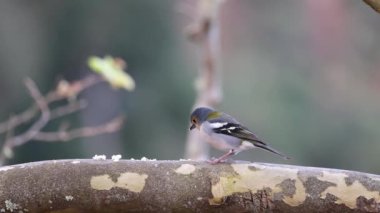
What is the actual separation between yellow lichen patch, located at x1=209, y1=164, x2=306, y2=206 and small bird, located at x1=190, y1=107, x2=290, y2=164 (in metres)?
0.59

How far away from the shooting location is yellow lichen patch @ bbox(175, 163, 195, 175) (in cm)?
361

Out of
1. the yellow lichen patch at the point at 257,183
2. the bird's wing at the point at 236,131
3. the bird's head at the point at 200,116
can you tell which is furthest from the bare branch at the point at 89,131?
the yellow lichen patch at the point at 257,183

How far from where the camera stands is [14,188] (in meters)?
3.57

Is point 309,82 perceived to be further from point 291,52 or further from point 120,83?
point 120,83

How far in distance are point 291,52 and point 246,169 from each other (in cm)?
1503

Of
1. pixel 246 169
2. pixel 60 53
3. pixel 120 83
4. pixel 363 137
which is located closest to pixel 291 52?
pixel 363 137

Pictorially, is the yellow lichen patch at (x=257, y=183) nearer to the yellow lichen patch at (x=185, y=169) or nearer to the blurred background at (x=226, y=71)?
the yellow lichen patch at (x=185, y=169)

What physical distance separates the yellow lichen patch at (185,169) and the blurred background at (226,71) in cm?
969

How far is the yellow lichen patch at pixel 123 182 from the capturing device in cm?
355

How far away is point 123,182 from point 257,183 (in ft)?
1.62

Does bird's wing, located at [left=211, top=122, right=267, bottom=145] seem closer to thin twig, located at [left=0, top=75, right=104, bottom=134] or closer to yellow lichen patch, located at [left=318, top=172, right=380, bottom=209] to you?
yellow lichen patch, located at [left=318, top=172, right=380, bottom=209]

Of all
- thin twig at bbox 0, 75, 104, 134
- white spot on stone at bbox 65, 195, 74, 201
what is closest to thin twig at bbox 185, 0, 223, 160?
thin twig at bbox 0, 75, 104, 134

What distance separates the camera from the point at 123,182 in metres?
3.56

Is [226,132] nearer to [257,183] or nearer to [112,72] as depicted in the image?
[257,183]
